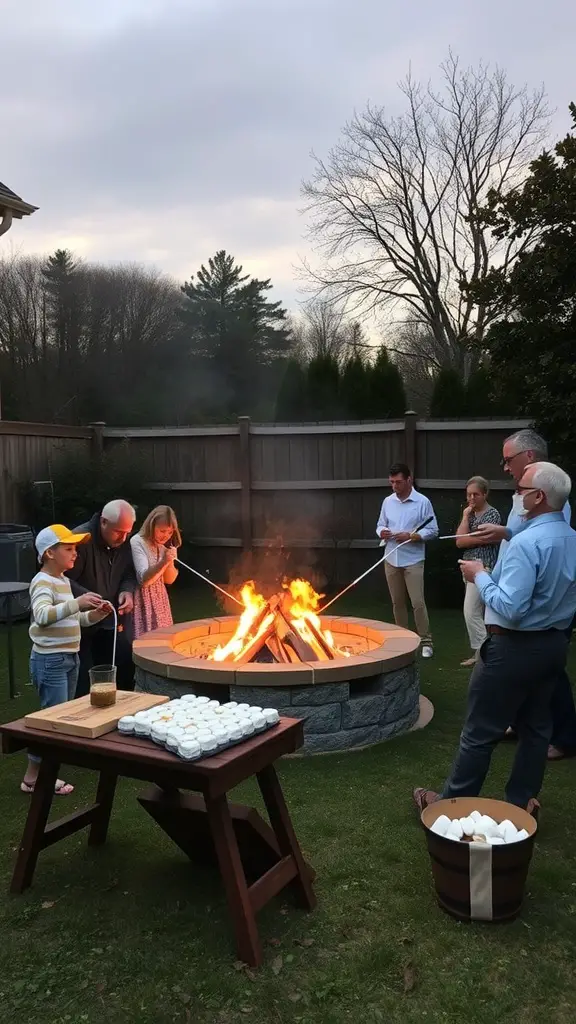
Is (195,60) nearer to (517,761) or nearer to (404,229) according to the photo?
(517,761)

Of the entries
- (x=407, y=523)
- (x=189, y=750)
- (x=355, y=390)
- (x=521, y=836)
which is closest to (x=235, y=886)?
(x=189, y=750)

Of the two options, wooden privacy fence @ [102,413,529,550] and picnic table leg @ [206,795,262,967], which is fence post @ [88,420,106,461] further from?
picnic table leg @ [206,795,262,967]

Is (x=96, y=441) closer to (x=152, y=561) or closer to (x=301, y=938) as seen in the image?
(x=152, y=561)

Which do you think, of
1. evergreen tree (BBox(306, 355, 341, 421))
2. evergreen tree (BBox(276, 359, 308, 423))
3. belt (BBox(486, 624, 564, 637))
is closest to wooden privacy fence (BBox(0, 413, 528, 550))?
evergreen tree (BBox(306, 355, 341, 421))

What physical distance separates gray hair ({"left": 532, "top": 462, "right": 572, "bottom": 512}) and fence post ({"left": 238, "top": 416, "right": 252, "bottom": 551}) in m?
7.39

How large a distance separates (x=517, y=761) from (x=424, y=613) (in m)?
3.41

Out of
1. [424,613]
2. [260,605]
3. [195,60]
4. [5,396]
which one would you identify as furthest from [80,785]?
[5,396]

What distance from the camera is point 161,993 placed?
2406 millimetres

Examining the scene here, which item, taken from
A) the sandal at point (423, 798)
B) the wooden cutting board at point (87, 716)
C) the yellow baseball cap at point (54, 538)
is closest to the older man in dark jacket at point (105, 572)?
the yellow baseball cap at point (54, 538)

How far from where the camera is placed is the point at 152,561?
5227 millimetres

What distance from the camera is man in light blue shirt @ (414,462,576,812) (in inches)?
117

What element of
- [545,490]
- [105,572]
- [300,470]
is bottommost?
[105,572]

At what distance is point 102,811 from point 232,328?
2401 centimetres

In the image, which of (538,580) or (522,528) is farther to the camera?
(522,528)
